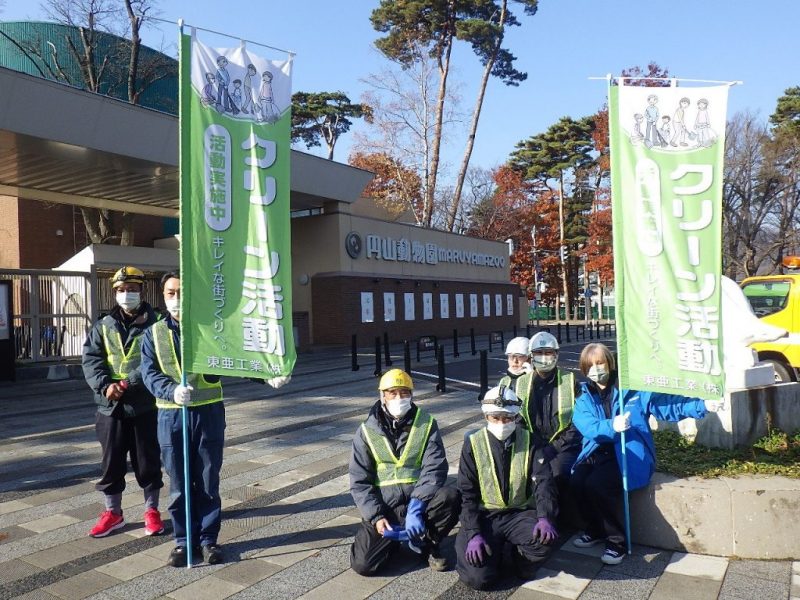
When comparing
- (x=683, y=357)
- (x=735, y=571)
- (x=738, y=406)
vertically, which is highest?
(x=683, y=357)

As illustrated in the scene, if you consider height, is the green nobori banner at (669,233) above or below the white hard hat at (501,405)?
above

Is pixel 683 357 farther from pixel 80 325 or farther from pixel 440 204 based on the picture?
pixel 440 204

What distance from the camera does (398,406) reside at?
4.32 metres

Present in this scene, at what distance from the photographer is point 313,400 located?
11.8 metres

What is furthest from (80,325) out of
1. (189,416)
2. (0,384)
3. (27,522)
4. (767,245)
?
(767,245)

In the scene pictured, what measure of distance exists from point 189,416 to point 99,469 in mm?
3372

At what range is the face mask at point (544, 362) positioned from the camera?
4973 millimetres

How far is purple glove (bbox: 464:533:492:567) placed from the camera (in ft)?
12.8

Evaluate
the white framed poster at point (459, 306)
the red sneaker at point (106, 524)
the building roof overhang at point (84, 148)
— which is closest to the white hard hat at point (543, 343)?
the red sneaker at point (106, 524)

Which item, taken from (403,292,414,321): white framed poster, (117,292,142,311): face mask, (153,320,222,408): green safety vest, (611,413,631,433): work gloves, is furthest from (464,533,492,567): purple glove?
(403,292,414,321): white framed poster

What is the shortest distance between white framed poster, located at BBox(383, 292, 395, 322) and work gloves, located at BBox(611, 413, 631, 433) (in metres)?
22.2

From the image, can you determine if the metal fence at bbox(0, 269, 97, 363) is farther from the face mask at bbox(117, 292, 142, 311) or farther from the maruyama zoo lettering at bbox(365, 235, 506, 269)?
the face mask at bbox(117, 292, 142, 311)

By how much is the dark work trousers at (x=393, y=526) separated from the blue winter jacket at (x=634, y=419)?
3.48 ft

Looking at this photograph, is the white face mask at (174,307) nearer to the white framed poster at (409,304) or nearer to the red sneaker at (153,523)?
the red sneaker at (153,523)
